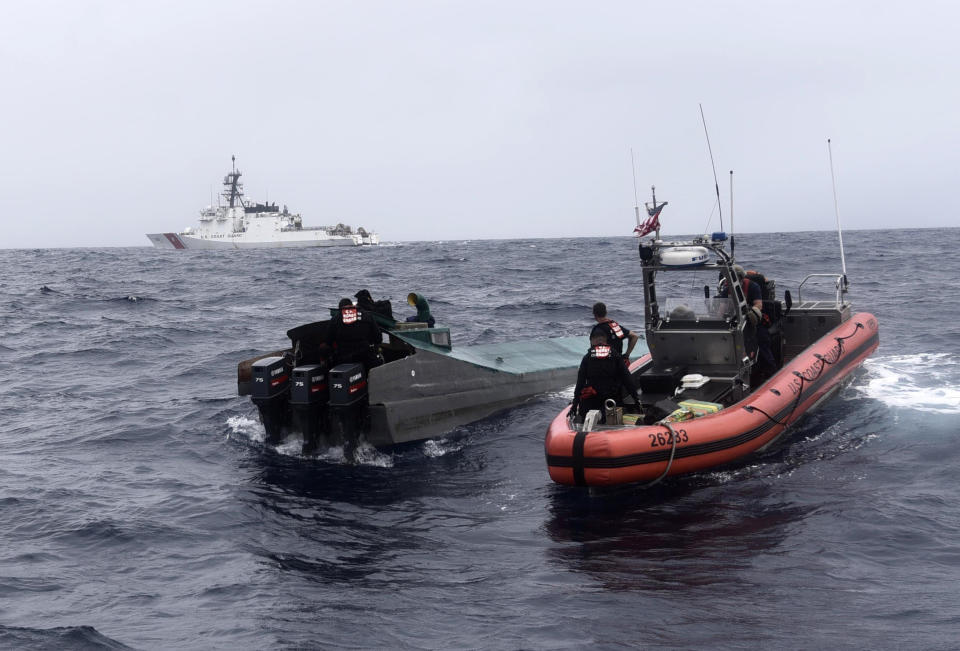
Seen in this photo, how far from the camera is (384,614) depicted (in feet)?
20.4

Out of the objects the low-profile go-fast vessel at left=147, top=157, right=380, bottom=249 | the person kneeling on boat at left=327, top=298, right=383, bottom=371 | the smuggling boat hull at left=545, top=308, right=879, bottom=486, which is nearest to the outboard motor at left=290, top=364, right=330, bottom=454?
the person kneeling on boat at left=327, top=298, right=383, bottom=371

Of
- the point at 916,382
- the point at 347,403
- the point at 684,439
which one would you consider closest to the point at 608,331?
the point at 684,439

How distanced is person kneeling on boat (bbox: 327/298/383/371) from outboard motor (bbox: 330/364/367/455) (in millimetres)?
255

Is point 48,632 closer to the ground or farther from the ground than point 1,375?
closer to the ground

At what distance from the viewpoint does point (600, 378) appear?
9188 millimetres

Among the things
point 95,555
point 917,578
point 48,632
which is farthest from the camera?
point 95,555

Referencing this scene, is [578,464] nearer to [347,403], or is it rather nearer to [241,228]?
[347,403]

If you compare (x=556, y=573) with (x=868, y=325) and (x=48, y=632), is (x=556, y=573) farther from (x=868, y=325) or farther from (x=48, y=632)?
(x=868, y=325)

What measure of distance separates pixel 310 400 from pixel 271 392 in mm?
596

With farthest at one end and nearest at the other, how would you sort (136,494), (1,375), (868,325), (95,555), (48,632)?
(1,375) → (868,325) → (136,494) → (95,555) → (48,632)

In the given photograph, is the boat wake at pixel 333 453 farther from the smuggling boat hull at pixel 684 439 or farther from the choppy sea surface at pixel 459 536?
the smuggling boat hull at pixel 684 439

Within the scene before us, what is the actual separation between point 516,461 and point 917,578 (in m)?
4.71

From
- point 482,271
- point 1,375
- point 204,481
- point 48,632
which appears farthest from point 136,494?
point 482,271

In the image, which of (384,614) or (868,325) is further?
(868,325)
